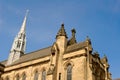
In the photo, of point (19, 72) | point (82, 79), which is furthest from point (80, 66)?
point (19, 72)

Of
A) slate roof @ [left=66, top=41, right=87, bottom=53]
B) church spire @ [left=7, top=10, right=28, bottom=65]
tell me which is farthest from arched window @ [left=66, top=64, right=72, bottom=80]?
church spire @ [left=7, top=10, right=28, bottom=65]

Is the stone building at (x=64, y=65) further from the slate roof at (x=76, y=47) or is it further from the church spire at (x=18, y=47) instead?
the church spire at (x=18, y=47)

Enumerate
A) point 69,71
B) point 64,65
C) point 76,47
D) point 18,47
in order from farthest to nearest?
point 18,47 → point 76,47 → point 64,65 → point 69,71

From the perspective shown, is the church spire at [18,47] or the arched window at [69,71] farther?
the church spire at [18,47]

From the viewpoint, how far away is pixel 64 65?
3766 cm

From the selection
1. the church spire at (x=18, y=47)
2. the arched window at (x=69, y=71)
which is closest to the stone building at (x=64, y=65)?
the arched window at (x=69, y=71)

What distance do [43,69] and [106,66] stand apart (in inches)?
500

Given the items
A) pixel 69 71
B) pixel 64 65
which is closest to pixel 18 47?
pixel 64 65

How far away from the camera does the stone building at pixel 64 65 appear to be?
35969 millimetres

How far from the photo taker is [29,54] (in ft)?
167

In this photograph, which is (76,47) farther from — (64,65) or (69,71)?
(69,71)

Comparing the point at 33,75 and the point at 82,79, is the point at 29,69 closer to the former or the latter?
the point at 33,75

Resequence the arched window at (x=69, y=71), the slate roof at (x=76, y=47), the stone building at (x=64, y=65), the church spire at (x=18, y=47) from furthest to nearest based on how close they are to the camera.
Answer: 1. the church spire at (x=18, y=47)
2. the slate roof at (x=76, y=47)
3. the arched window at (x=69, y=71)
4. the stone building at (x=64, y=65)

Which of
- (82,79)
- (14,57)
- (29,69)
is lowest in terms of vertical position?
(82,79)
